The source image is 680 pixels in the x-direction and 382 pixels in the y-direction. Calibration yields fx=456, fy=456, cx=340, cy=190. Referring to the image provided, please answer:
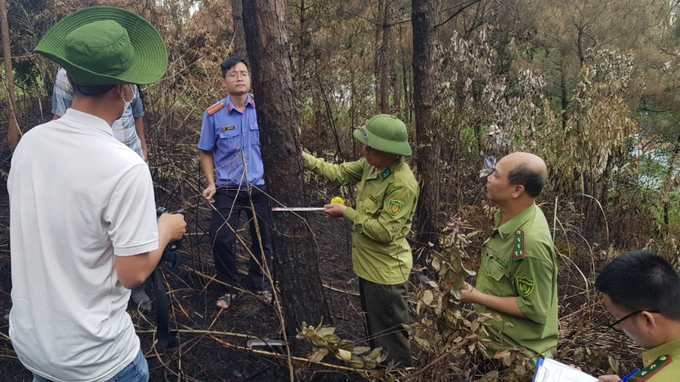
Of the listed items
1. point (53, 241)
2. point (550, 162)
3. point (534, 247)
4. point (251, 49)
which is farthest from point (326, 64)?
point (53, 241)

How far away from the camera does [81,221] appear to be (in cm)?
126

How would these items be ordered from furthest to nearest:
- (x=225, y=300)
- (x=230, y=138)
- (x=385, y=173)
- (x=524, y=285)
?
(x=230, y=138) < (x=225, y=300) < (x=385, y=173) < (x=524, y=285)

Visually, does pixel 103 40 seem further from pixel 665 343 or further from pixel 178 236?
pixel 665 343

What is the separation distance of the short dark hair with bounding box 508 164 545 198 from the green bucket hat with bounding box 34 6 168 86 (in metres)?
1.52

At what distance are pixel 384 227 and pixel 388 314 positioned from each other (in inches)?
21.7

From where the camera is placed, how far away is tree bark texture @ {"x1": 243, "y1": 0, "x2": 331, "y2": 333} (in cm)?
233

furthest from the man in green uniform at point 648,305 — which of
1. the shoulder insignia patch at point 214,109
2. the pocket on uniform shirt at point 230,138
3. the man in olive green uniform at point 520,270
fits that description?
the shoulder insignia patch at point 214,109

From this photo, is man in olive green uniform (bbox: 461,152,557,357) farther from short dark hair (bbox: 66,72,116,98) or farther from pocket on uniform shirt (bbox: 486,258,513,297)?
short dark hair (bbox: 66,72,116,98)

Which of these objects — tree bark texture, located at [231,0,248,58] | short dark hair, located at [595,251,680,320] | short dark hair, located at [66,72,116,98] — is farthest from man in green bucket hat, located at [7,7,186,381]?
tree bark texture, located at [231,0,248,58]

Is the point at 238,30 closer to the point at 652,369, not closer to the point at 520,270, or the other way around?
the point at 520,270

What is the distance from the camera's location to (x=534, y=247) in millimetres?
1935

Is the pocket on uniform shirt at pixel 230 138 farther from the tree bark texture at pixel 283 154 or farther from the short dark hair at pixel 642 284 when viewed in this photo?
the short dark hair at pixel 642 284

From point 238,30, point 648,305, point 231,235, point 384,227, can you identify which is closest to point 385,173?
point 384,227

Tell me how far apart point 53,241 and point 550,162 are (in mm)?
5929
